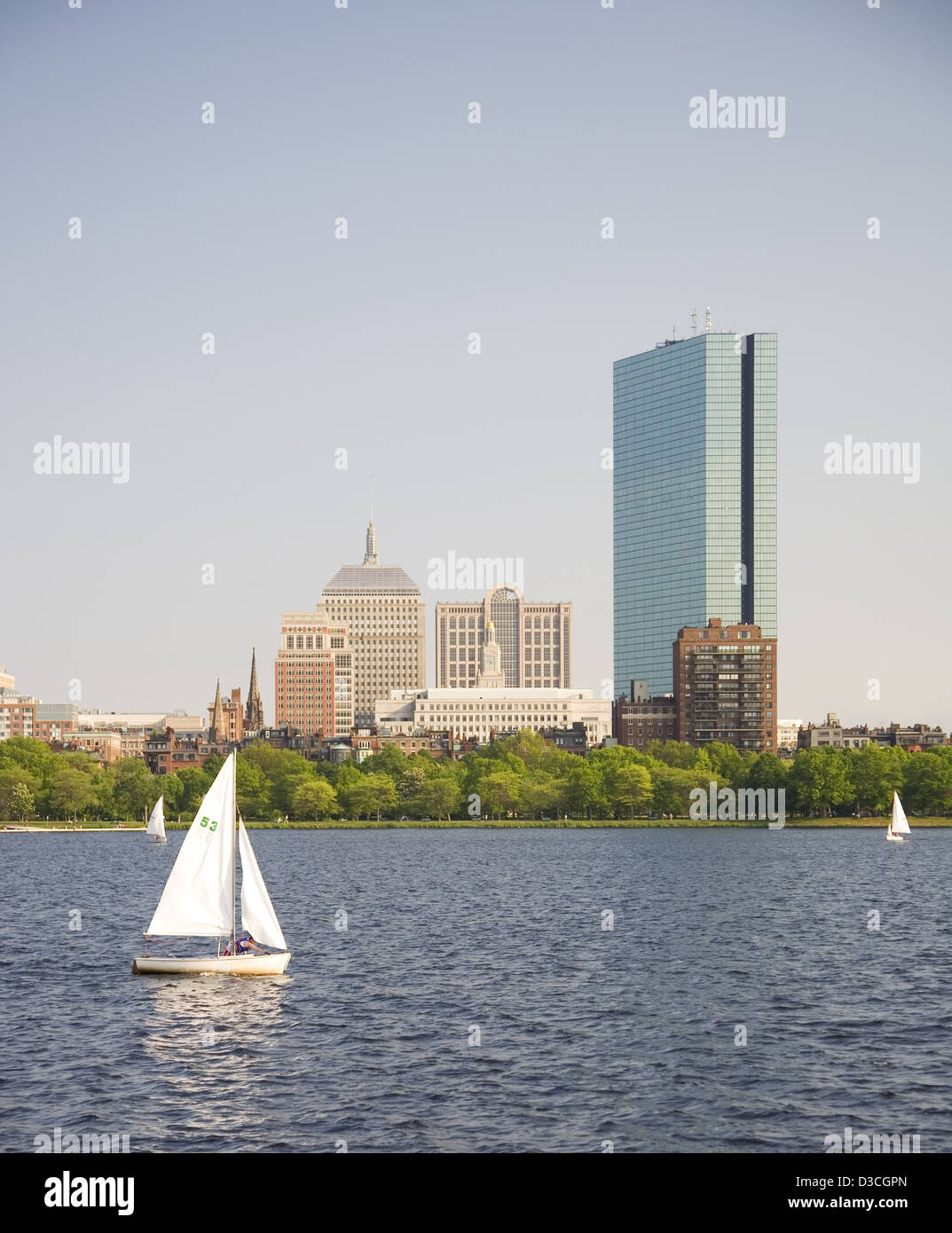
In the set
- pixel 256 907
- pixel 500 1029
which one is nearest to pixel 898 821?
pixel 256 907

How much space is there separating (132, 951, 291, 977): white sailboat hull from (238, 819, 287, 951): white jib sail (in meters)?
0.74

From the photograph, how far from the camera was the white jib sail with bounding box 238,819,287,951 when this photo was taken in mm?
68000

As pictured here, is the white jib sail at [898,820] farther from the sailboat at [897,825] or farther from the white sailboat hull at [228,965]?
the white sailboat hull at [228,965]

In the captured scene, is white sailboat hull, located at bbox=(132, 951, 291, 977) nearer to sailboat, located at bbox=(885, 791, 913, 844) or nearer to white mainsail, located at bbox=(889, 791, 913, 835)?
white mainsail, located at bbox=(889, 791, 913, 835)

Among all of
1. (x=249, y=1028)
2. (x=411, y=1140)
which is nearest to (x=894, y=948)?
(x=249, y=1028)

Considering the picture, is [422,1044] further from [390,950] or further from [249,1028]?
[390,950]

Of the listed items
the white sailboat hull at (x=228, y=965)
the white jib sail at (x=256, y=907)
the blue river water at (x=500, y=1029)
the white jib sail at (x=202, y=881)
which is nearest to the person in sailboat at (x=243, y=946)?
the white jib sail at (x=256, y=907)

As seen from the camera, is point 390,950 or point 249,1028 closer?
point 249,1028

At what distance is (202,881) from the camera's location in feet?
228

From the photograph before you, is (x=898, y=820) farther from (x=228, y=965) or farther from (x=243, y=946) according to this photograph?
(x=228, y=965)

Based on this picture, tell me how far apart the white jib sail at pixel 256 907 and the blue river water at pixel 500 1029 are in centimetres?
207
